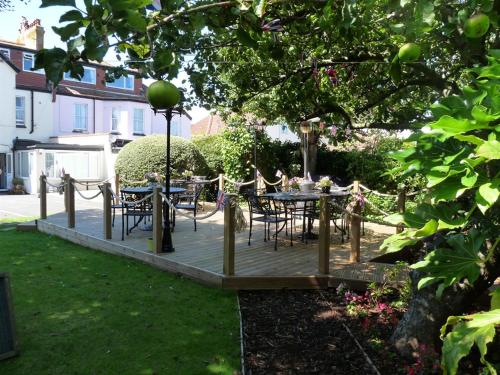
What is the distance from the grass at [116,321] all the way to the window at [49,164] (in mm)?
19325

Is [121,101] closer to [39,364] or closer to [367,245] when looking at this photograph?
[367,245]

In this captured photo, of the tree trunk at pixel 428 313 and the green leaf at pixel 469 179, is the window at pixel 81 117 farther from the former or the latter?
the green leaf at pixel 469 179

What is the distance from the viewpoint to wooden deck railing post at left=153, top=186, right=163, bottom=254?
732 centimetres

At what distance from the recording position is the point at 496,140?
48.9 inches

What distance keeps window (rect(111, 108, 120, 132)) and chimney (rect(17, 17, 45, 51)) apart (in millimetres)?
6069

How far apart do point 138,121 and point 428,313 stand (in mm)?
29798

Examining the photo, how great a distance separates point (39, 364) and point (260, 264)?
3.64 m

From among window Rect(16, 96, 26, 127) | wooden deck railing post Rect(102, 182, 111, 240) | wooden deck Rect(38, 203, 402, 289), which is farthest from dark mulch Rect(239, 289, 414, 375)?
window Rect(16, 96, 26, 127)

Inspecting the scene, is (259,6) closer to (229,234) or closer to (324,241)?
(229,234)

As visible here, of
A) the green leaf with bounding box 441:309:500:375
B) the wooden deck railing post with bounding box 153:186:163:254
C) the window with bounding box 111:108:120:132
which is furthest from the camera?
the window with bounding box 111:108:120:132

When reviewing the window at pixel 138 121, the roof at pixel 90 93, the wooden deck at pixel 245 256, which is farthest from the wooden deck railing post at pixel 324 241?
the window at pixel 138 121

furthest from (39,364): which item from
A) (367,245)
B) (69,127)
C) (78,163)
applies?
(69,127)

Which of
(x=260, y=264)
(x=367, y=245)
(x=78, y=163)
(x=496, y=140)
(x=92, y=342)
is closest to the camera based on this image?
(x=496, y=140)

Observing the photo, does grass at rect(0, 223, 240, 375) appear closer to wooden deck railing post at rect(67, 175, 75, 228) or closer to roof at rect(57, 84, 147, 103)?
wooden deck railing post at rect(67, 175, 75, 228)
